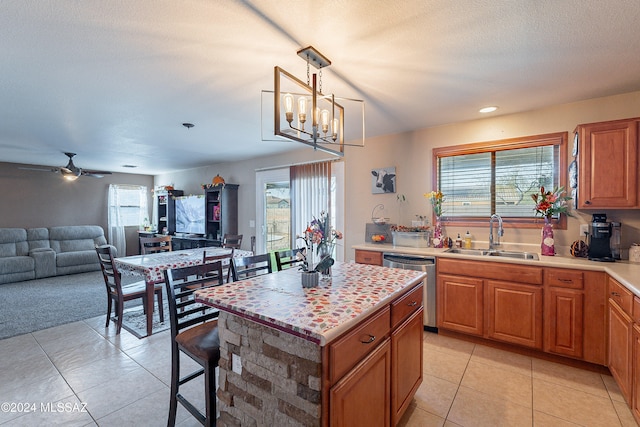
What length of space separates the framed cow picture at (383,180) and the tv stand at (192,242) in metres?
3.35

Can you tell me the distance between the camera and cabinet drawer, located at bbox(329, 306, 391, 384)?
1146 millimetres

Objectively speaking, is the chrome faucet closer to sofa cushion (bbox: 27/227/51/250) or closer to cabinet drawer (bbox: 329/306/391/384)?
cabinet drawer (bbox: 329/306/391/384)

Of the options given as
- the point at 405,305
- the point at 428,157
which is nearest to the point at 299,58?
the point at 405,305

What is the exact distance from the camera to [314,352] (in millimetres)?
1123

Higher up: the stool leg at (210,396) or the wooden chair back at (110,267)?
the wooden chair back at (110,267)

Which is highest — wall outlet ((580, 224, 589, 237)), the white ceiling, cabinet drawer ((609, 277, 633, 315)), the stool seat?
the white ceiling

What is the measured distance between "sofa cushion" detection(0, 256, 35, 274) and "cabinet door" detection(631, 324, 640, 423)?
331 inches

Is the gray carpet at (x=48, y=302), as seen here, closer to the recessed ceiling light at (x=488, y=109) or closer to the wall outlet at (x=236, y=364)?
the wall outlet at (x=236, y=364)

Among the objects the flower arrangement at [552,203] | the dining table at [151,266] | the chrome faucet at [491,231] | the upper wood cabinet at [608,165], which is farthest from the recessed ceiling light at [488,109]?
the dining table at [151,266]

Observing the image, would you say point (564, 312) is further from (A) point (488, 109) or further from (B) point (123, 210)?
(B) point (123, 210)

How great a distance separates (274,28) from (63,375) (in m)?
3.15

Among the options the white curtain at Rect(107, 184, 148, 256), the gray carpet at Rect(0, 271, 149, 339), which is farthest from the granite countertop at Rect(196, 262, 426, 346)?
the white curtain at Rect(107, 184, 148, 256)

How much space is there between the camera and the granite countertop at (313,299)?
118 centimetres

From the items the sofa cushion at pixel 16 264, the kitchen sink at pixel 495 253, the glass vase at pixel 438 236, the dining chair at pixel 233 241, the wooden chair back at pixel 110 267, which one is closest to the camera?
the kitchen sink at pixel 495 253
